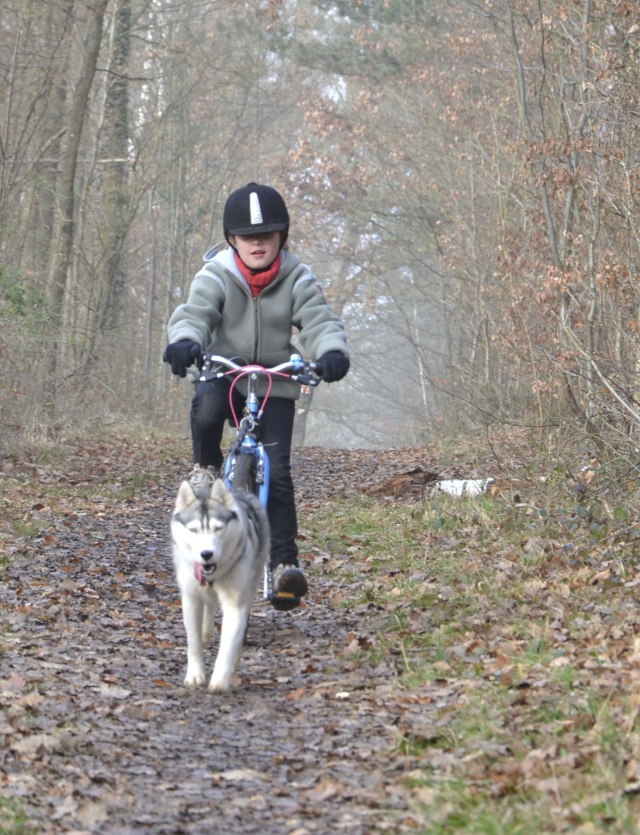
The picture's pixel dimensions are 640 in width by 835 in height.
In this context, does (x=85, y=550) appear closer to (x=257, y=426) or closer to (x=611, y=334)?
(x=257, y=426)

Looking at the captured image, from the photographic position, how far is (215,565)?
17.5 ft

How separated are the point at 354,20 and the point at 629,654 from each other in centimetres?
2559

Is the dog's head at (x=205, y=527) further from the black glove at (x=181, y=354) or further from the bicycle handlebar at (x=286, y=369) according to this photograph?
the bicycle handlebar at (x=286, y=369)

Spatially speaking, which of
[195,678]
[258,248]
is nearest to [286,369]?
[258,248]

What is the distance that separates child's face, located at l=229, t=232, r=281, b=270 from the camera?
6375 millimetres

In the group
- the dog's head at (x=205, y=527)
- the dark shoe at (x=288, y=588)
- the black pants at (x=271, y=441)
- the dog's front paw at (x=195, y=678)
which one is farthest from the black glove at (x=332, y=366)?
the dog's front paw at (x=195, y=678)

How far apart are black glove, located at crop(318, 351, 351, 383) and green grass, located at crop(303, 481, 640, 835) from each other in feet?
4.83

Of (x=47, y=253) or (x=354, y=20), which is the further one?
(x=354, y=20)

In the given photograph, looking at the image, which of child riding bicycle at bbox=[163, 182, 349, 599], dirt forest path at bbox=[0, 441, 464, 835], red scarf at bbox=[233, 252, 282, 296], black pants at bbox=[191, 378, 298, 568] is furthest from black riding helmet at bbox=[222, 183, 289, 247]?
dirt forest path at bbox=[0, 441, 464, 835]

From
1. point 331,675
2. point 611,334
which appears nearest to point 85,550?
point 331,675

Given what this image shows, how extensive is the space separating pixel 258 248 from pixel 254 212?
21cm

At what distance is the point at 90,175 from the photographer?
2116 cm

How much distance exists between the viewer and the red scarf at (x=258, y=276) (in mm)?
6461

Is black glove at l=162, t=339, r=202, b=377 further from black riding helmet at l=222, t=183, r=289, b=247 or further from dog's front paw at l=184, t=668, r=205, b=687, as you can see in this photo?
dog's front paw at l=184, t=668, r=205, b=687
